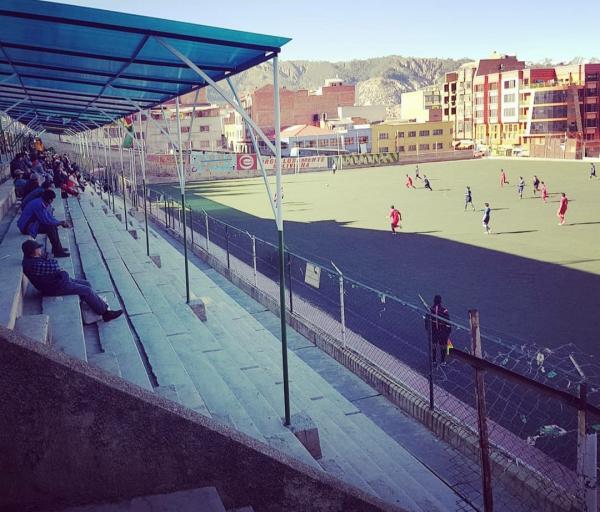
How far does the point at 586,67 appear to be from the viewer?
79625 millimetres

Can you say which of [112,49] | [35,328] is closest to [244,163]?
[112,49]

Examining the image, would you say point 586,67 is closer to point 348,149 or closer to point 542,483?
point 348,149

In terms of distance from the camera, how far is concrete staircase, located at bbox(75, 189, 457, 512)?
569 centimetres

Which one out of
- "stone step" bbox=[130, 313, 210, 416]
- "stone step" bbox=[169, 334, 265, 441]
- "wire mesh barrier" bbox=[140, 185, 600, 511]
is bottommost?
"wire mesh barrier" bbox=[140, 185, 600, 511]

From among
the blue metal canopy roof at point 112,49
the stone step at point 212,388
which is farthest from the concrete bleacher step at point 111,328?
the blue metal canopy roof at point 112,49

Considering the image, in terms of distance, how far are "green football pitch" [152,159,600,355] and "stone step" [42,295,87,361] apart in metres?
7.96

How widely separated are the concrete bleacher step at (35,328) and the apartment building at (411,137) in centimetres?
8283

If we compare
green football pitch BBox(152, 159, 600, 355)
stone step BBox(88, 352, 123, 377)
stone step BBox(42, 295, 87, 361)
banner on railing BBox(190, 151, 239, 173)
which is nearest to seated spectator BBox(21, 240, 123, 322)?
stone step BBox(42, 295, 87, 361)

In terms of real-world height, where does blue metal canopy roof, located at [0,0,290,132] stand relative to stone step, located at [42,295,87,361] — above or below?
above

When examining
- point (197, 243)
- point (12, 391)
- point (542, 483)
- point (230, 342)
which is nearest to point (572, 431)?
point (542, 483)

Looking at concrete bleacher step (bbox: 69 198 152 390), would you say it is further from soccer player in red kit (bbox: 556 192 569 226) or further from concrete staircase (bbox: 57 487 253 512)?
soccer player in red kit (bbox: 556 192 569 226)

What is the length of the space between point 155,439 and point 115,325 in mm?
4659

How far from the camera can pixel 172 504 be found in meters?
3.28

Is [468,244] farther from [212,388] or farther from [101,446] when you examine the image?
[101,446]
